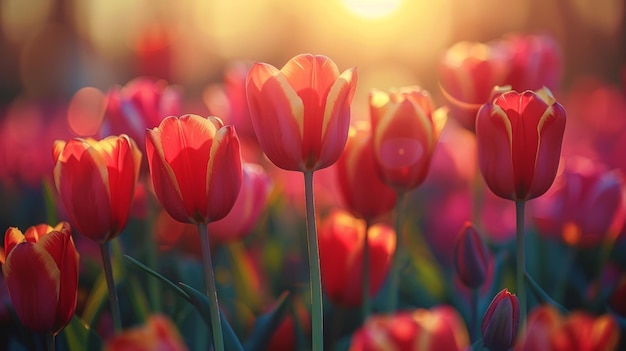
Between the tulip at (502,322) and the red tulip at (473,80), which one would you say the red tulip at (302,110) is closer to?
the tulip at (502,322)

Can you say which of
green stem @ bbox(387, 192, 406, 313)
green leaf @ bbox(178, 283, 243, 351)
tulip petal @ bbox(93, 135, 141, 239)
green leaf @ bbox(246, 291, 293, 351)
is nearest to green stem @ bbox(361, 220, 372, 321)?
green stem @ bbox(387, 192, 406, 313)

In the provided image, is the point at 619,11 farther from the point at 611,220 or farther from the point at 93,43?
the point at 93,43

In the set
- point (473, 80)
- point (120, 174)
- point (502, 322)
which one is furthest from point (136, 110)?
point (502, 322)

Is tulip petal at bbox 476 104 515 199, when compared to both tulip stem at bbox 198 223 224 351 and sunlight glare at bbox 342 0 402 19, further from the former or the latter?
sunlight glare at bbox 342 0 402 19

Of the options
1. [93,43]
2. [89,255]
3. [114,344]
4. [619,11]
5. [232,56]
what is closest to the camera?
[114,344]

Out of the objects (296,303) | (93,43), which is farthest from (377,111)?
(93,43)

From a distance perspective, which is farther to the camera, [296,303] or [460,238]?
[296,303]

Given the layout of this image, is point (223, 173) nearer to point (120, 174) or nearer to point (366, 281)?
point (120, 174)
